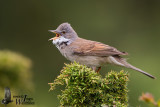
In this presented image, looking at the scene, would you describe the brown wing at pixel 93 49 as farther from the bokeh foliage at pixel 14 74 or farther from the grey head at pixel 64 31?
the bokeh foliage at pixel 14 74

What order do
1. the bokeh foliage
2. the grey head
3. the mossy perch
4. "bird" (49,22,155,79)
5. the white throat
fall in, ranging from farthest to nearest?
the grey head, the white throat, "bird" (49,22,155,79), the bokeh foliage, the mossy perch

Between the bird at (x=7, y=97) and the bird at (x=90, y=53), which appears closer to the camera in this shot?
the bird at (x=7, y=97)

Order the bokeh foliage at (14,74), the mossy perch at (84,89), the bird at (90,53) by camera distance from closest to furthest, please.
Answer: the mossy perch at (84,89), the bokeh foliage at (14,74), the bird at (90,53)

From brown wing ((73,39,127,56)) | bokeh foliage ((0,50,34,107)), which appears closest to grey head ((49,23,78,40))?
brown wing ((73,39,127,56))

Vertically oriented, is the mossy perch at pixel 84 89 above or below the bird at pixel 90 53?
below

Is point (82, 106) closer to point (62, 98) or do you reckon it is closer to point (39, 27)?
point (62, 98)

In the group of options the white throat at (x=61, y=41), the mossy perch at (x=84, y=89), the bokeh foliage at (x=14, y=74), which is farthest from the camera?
the white throat at (x=61, y=41)

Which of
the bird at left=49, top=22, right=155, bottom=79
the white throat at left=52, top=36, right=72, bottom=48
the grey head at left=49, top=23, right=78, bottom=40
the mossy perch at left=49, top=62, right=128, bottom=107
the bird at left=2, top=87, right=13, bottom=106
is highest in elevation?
the grey head at left=49, top=23, right=78, bottom=40

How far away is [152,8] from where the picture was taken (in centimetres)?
1102

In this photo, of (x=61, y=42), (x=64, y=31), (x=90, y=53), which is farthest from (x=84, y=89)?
(x=64, y=31)

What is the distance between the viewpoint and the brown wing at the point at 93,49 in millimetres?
5320

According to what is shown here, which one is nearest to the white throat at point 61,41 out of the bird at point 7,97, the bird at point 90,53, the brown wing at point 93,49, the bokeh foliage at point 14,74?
the bird at point 90,53

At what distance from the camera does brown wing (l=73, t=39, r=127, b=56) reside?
17.5 ft

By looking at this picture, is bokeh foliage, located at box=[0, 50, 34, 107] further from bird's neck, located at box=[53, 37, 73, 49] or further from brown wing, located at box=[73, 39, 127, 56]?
bird's neck, located at box=[53, 37, 73, 49]
